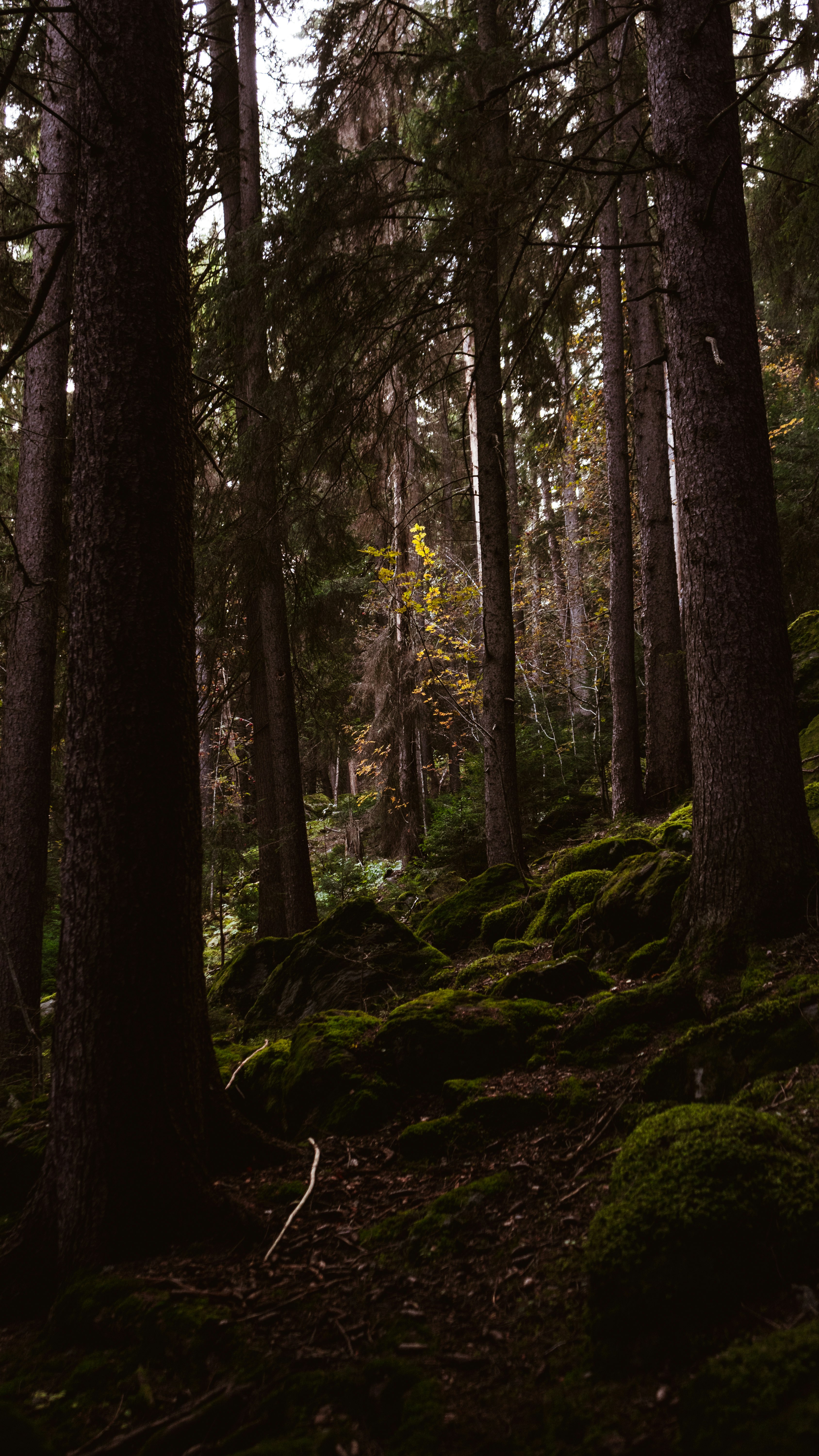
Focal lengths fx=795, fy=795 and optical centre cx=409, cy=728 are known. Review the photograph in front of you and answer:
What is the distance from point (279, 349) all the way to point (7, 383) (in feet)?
12.0

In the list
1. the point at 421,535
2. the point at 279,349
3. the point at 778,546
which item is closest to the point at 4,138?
the point at 279,349

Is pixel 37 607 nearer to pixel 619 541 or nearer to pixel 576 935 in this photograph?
pixel 576 935

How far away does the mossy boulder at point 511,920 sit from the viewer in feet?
24.8

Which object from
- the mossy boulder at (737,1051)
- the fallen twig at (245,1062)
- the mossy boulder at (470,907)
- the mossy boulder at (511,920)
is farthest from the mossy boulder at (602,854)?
the fallen twig at (245,1062)

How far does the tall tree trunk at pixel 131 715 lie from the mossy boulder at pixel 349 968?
2.86 meters

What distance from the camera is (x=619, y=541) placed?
10.6m

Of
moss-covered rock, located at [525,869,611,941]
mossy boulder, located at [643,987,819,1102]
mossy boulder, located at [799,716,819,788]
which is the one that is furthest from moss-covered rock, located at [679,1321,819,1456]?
mossy boulder, located at [799,716,819,788]

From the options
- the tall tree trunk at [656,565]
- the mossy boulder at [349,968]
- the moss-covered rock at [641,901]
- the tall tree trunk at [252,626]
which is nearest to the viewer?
the moss-covered rock at [641,901]

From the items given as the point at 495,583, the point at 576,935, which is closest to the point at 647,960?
the point at 576,935

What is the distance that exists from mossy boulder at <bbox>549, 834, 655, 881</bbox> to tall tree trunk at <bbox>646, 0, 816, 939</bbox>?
7.34 feet

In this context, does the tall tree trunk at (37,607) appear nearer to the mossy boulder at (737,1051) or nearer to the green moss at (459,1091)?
the green moss at (459,1091)

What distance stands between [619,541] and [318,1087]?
26.8ft

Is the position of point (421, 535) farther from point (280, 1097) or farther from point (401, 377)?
point (280, 1097)

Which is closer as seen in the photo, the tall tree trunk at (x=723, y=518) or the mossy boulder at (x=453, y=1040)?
the tall tree trunk at (x=723, y=518)
